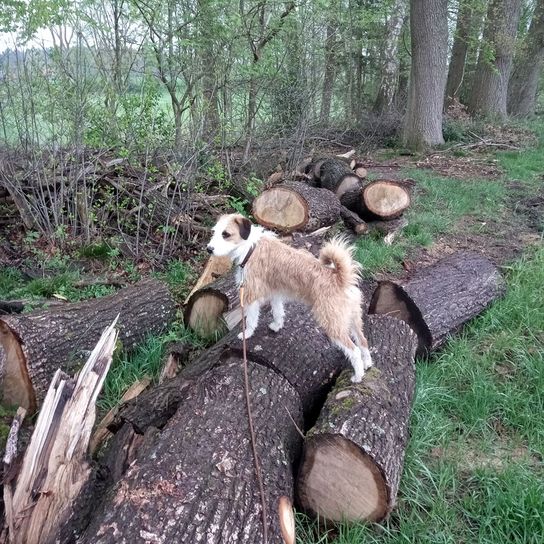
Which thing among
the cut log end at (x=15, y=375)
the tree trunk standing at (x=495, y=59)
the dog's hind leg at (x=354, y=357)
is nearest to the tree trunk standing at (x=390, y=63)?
the tree trunk standing at (x=495, y=59)

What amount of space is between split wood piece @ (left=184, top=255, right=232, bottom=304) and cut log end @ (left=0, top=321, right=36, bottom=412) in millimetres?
1863

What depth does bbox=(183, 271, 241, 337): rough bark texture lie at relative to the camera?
162 inches

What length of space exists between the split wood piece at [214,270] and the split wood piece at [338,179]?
3.17 metres

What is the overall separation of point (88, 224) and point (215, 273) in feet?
6.30

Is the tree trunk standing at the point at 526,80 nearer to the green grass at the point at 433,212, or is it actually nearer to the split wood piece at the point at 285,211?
the green grass at the point at 433,212

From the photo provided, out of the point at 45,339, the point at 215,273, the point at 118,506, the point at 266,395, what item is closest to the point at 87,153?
the point at 215,273

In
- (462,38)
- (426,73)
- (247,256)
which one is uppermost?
(462,38)

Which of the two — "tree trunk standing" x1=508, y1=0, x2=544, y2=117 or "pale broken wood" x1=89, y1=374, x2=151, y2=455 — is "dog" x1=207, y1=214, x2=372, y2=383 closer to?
"pale broken wood" x1=89, y1=374, x2=151, y2=455

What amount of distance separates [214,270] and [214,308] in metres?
0.84

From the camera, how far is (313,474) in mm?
2527

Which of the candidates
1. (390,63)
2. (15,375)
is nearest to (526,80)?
(390,63)

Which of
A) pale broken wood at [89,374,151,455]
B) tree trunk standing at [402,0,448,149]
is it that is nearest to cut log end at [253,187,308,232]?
pale broken wood at [89,374,151,455]

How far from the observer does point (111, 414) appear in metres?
3.30

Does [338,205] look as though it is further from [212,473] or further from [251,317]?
[212,473]
